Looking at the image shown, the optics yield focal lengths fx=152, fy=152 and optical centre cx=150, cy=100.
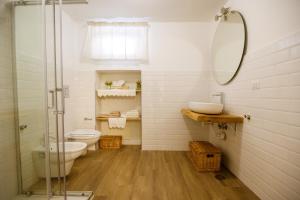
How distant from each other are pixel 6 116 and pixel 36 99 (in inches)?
11.0

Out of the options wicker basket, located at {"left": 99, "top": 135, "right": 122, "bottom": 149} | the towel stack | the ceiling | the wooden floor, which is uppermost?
the ceiling

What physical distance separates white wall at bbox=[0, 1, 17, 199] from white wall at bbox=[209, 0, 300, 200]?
8.26ft

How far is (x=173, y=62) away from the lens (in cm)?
296

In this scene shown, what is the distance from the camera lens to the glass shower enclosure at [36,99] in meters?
1.43

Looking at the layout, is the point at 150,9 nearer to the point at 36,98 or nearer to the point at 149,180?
the point at 36,98

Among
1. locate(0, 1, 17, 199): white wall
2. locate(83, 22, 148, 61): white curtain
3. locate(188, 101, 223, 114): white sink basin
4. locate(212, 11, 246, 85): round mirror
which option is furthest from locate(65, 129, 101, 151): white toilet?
locate(212, 11, 246, 85): round mirror

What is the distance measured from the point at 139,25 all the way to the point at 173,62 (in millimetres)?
962

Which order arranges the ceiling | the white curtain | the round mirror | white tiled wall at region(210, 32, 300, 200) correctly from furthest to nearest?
1. the white curtain
2. the ceiling
3. the round mirror
4. white tiled wall at region(210, 32, 300, 200)

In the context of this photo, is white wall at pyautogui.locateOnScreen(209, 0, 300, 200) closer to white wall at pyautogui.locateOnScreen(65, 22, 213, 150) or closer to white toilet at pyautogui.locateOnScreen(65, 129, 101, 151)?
white wall at pyautogui.locateOnScreen(65, 22, 213, 150)

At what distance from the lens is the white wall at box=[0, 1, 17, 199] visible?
1.41 m

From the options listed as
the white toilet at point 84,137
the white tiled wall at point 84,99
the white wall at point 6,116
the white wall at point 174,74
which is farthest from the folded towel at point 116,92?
the white wall at point 6,116

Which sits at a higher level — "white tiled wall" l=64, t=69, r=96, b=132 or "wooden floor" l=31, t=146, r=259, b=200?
"white tiled wall" l=64, t=69, r=96, b=132

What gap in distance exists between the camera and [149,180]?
1954 millimetres

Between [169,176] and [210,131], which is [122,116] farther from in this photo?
[210,131]
